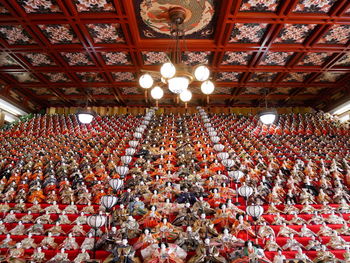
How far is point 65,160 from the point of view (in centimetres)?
772

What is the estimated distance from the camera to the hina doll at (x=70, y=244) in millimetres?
3984

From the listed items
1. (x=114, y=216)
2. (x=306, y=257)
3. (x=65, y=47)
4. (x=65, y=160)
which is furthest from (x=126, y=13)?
(x=306, y=257)

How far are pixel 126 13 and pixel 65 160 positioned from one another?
14.2 ft

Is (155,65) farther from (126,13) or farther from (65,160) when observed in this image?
(65,160)

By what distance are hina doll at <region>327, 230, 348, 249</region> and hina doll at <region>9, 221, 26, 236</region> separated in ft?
15.9

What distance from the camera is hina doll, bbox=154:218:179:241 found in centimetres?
399

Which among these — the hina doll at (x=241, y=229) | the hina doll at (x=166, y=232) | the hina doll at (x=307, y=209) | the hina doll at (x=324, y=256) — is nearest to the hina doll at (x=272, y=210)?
the hina doll at (x=307, y=209)

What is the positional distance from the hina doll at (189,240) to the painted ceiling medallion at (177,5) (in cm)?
496

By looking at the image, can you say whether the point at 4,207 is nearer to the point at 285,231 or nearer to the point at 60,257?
the point at 60,257

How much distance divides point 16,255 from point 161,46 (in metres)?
6.56

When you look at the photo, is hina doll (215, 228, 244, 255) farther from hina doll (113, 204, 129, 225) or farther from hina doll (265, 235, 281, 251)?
hina doll (113, 204, 129, 225)

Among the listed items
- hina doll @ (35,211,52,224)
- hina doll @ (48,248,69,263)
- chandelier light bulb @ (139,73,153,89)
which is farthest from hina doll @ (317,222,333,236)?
hina doll @ (35,211,52,224)

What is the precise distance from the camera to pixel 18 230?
14.8 ft

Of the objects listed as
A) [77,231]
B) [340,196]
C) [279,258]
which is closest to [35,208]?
[77,231]
